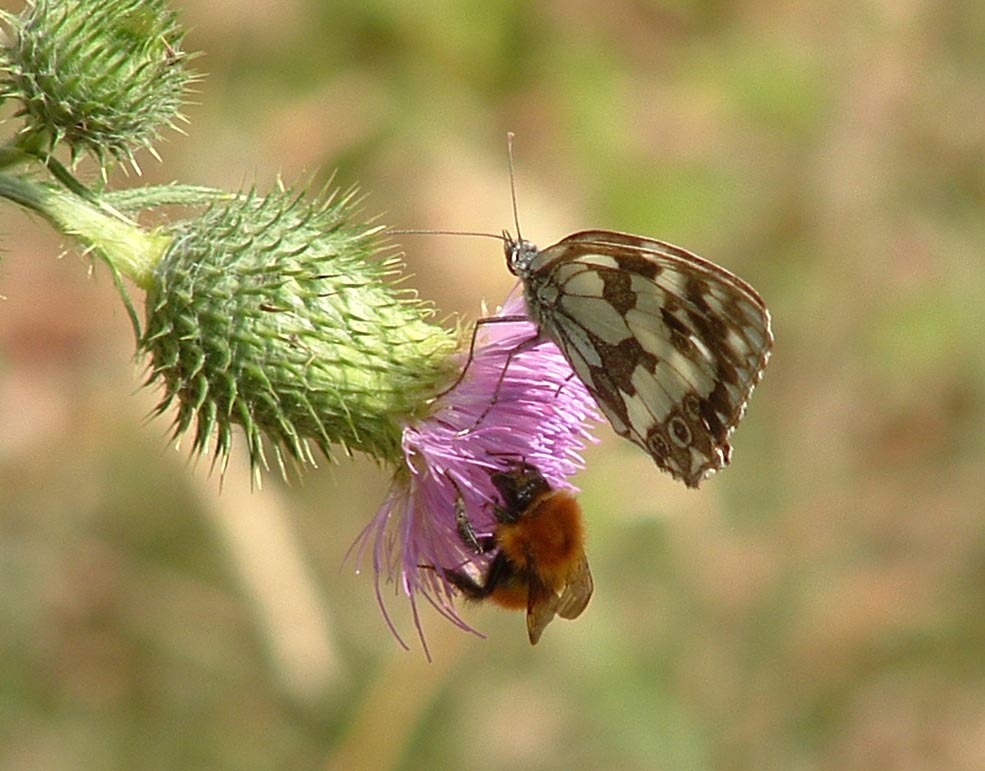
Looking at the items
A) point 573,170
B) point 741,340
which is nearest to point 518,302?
point 741,340

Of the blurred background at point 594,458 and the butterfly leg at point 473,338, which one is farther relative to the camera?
the blurred background at point 594,458

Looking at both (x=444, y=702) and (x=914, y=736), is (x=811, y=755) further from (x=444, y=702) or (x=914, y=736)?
(x=444, y=702)

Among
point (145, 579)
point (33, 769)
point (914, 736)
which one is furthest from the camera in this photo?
point (914, 736)

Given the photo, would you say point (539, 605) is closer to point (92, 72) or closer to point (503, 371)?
point (503, 371)

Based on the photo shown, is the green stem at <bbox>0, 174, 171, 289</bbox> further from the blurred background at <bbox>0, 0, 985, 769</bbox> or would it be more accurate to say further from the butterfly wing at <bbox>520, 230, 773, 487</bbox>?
the blurred background at <bbox>0, 0, 985, 769</bbox>

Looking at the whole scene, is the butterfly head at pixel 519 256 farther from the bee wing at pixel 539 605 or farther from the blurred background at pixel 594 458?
the blurred background at pixel 594 458

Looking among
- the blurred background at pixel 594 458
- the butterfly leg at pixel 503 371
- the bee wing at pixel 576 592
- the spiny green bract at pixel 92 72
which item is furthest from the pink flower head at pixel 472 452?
the blurred background at pixel 594 458
